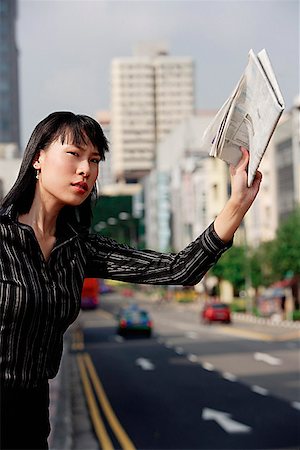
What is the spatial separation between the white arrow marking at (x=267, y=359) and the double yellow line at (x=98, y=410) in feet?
15.6

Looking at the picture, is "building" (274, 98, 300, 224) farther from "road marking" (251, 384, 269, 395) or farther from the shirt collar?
the shirt collar

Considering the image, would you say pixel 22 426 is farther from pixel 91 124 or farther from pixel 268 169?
pixel 268 169

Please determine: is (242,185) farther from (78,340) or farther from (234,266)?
(234,266)

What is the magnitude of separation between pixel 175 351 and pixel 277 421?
25354mm

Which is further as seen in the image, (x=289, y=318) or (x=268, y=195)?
(x=268, y=195)

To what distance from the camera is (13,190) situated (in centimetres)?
328

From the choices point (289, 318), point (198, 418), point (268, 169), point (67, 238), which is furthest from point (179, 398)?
point (268, 169)

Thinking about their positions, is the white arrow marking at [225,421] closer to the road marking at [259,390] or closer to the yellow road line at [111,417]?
the yellow road line at [111,417]

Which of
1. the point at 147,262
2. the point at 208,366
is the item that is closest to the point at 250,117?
the point at 147,262

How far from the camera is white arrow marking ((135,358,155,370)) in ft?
123

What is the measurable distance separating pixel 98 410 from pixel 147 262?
20.6 metres

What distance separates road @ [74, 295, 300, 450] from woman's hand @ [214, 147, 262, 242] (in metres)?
14.1

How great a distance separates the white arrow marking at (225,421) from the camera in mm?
19844

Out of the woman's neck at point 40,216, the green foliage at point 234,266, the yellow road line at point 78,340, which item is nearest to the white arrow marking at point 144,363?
the yellow road line at point 78,340
